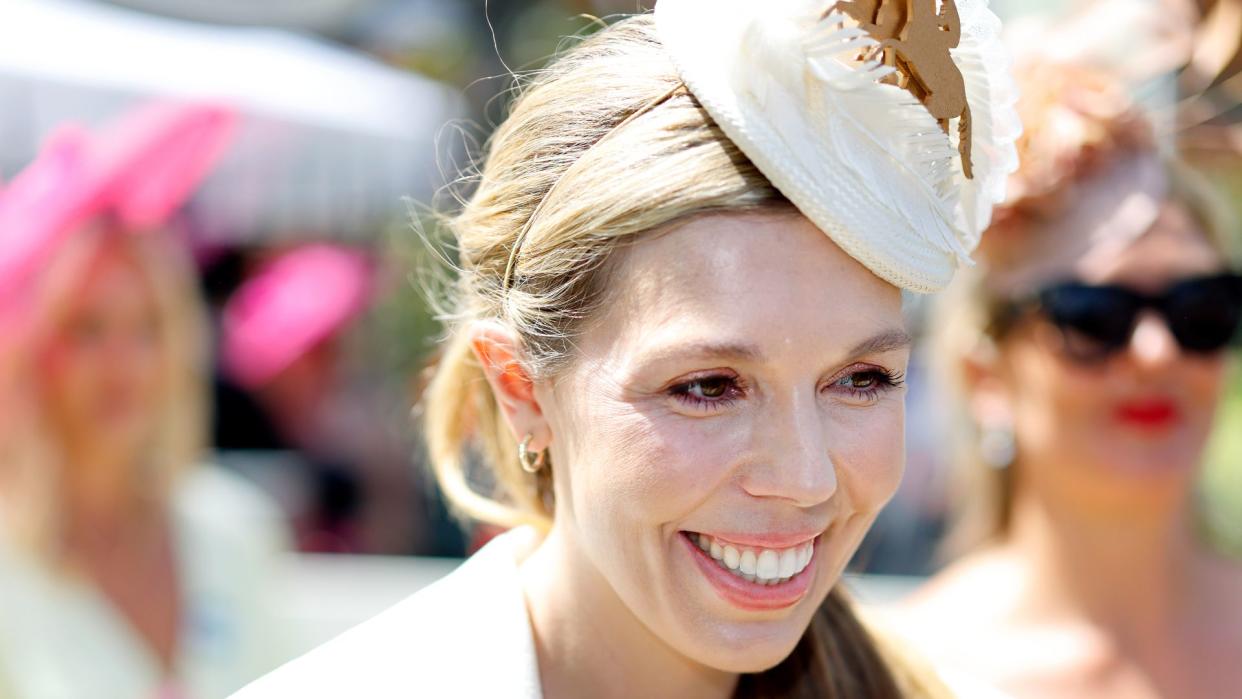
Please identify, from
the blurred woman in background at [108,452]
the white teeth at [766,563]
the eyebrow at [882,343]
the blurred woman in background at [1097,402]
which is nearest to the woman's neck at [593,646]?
the white teeth at [766,563]

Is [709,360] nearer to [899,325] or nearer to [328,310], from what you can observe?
[899,325]

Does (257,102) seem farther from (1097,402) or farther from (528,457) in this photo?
(528,457)

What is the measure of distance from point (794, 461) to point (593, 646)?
1.27 feet

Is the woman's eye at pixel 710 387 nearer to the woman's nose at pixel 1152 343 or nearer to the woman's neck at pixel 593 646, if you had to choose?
the woman's neck at pixel 593 646

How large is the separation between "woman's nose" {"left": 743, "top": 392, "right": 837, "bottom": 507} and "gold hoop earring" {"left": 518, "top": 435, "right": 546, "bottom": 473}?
0.33m

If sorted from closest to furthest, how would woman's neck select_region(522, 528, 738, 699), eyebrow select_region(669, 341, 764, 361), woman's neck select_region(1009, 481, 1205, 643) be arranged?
eyebrow select_region(669, 341, 764, 361) < woman's neck select_region(522, 528, 738, 699) < woman's neck select_region(1009, 481, 1205, 643)

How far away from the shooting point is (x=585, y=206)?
1.47 metres

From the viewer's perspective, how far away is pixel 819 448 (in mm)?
1407

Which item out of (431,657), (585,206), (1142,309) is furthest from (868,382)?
(1142,309)

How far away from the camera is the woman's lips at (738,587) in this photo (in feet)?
4.79

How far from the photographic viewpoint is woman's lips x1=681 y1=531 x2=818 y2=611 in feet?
4.79

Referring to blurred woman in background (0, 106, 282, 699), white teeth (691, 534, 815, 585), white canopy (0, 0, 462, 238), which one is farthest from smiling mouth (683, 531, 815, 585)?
white canopy (0, 0, 462, 238)

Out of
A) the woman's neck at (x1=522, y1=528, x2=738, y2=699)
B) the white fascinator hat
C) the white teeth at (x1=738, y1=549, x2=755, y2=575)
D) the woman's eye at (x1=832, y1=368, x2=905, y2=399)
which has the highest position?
the white fascinator hat

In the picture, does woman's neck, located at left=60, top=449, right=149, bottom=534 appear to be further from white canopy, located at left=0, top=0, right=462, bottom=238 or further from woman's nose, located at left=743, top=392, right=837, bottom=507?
woman's nose, located at left=743, top=392, right=837, bottom=507
